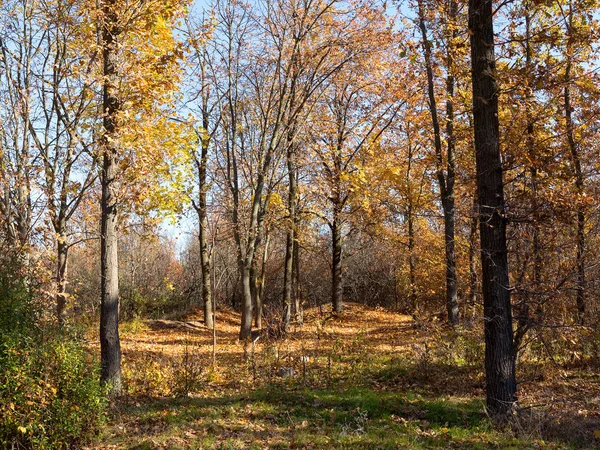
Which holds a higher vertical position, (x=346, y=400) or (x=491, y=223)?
(x=491, y=223)

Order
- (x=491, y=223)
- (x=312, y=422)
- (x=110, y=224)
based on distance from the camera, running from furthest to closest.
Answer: (x=110, y=224), (x=491, y=223), (x=312, y=422)

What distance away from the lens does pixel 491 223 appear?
7430 mm

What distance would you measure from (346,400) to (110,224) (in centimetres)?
536

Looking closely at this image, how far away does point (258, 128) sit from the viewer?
64.6 feet

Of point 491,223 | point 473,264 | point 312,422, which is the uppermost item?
point 491,223

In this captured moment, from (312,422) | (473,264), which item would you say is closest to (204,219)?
(473,264)

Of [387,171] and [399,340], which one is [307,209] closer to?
[387,171]

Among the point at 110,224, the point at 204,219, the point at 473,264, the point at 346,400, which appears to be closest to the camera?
the point at 346,400

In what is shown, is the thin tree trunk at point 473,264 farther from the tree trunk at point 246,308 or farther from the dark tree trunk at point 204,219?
the dark tree trunk at point 204,219

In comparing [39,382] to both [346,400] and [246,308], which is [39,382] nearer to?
[346,400]

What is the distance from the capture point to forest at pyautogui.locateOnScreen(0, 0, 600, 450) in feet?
22.0

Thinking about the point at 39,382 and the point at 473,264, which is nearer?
the point at 39,382

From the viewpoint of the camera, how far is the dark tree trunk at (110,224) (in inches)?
336

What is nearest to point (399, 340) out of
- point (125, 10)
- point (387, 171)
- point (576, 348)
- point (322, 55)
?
point (576, 348)
